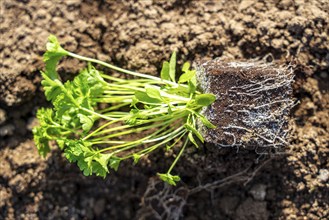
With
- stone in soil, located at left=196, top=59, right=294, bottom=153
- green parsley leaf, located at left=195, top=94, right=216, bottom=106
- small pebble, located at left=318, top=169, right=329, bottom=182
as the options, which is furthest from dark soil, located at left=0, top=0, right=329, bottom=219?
green parsley leaf, located at left=195, top=94, right=216, bottom=106

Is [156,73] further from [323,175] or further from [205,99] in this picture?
[323,175]

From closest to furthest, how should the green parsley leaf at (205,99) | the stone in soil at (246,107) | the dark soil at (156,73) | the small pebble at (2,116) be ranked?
the green parsley leaf at (205,99) < the stone in soil at (246,107) < the dark soil at (156,73) < the small pebble at (2,116)

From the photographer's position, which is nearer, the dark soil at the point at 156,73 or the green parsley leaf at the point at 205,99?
the green parsley leaf at the point at 205,99

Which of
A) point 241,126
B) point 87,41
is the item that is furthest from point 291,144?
point 87,41

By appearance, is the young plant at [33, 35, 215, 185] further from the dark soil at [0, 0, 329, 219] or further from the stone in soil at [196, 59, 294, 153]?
the dark soil at [0, 0, 329, 219]

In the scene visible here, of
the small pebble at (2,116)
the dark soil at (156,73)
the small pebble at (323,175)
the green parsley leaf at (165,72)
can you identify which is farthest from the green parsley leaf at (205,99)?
the small pebble at (2,116)

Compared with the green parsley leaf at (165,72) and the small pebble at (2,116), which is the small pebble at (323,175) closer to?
the green parsley leaf at (165,72)

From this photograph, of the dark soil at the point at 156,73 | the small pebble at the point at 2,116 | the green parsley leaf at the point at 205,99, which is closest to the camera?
the green parsley leaf at the point at 205,99

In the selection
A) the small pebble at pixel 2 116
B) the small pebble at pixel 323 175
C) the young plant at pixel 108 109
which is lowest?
the small pebble at pixel 323 175
